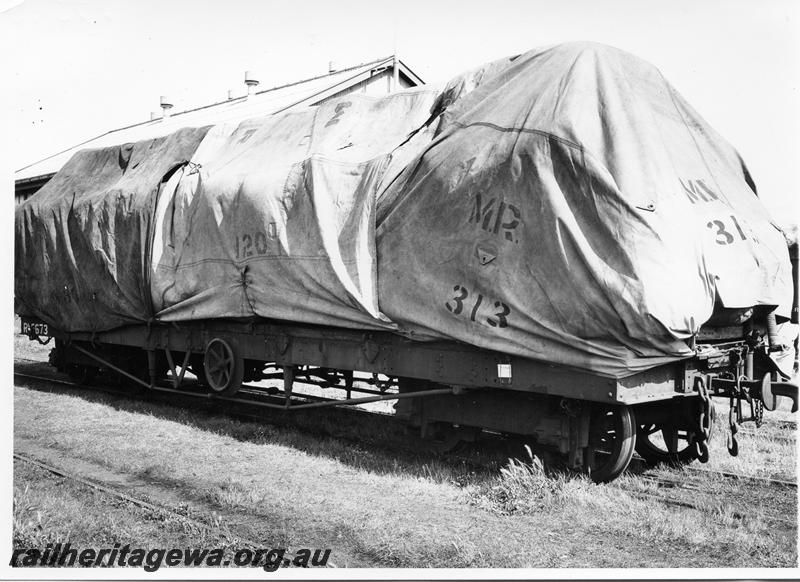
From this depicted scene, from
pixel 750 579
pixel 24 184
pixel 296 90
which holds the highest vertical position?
pixel 296 90

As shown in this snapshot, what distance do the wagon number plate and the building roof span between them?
23.8 feet

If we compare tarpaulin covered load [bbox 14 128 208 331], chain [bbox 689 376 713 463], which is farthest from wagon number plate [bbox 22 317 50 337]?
chain [bbox 689 376 713 463]

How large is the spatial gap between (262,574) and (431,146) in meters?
4.27

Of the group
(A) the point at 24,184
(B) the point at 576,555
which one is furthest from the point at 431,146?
(A) the point at 24,184

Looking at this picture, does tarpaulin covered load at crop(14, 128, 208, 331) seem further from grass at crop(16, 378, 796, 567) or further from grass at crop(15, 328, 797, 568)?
grass at crop(15, 328, 797, 568)

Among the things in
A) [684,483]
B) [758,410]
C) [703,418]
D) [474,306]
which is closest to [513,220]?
[474,306]

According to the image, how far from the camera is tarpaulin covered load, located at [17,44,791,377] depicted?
593cm

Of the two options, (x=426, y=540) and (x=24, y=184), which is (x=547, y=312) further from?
(x=24, y=184)

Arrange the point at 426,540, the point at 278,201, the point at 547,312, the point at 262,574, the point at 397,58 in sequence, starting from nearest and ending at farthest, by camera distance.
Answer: the point at 262,574 → the point at 426,540 → the point at 547,312 → the point at 278,201 → the point at 397,58

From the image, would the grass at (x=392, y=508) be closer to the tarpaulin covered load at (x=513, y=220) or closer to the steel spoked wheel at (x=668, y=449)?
the steel spoked wheel at (x=668, y=449)

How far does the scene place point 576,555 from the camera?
17.0 ft

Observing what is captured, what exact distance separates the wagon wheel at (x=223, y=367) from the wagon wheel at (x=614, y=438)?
181 inches

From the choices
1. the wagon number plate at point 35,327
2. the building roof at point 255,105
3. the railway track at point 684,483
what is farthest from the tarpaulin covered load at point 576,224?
the building roof at point 255,105

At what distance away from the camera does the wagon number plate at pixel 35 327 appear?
43.5 ft
